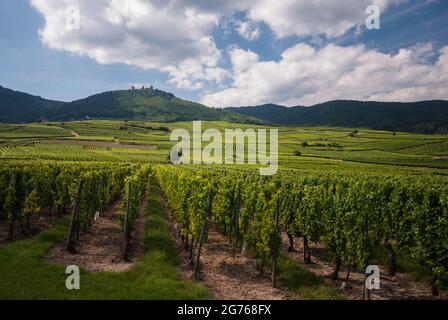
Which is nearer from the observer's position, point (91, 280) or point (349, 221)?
point (91, 280)

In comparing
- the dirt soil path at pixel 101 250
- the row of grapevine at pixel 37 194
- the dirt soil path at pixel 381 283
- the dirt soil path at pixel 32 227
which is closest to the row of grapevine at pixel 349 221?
the dirt soil path at pixel 381 283

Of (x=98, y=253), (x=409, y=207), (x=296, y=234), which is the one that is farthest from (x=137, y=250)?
(x=409, y=207)

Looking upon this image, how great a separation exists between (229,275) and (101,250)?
299 inches

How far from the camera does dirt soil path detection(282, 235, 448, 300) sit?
12797 mm

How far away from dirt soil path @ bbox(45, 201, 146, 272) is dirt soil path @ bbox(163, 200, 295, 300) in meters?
2.56

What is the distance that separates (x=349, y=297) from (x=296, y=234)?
5.75 meters

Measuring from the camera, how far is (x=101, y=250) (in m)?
17.0

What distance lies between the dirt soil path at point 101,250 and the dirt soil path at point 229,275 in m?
2.56

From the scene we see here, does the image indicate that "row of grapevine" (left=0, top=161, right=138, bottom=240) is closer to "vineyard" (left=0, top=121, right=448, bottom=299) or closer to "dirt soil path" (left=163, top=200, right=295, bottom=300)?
"vineyard" (left=0, top=121, right=448, bottom=299)

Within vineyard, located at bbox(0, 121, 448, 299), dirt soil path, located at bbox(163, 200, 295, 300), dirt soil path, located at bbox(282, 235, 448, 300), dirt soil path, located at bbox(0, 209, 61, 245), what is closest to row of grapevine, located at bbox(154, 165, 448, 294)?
vineyard, located at bbox(0, 121, 448, 299)

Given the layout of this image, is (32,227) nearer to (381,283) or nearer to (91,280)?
(91,280)

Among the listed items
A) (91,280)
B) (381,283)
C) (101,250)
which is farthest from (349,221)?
(101,250)

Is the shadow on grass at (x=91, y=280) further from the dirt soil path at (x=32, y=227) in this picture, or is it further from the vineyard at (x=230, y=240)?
the dirt soil path at (x=32, y=227)

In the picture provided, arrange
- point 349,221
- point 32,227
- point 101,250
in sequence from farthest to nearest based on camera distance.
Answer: point 32,227, point 101,250, point 349,221
